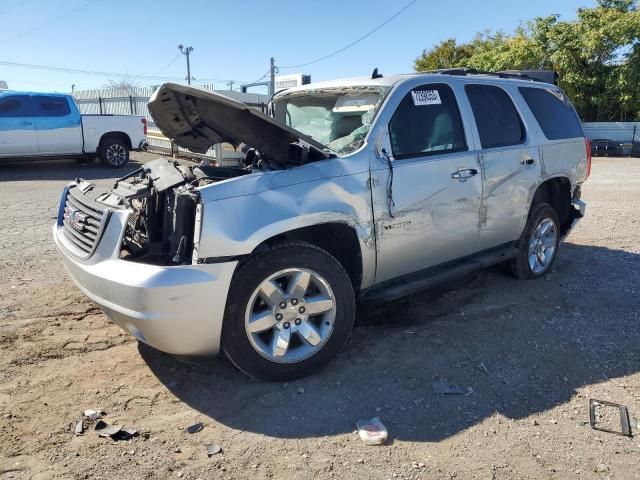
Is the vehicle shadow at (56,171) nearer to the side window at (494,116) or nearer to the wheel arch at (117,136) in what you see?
the wheel arch at (117,136)

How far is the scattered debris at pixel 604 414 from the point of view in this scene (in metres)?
3.00

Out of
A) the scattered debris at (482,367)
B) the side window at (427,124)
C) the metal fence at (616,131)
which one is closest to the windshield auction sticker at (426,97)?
the side window at (427,124)

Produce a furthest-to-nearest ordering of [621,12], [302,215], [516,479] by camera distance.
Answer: [621,12] < [302,215] < [516,479]

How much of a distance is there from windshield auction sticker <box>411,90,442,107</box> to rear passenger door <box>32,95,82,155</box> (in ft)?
40.7

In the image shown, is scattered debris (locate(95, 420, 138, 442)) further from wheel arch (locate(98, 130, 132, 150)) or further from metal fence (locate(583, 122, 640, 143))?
metal fence (locate(583, 122, 640, 143))

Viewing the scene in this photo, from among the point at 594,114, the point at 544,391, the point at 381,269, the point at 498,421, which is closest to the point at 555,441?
the point at 498,421

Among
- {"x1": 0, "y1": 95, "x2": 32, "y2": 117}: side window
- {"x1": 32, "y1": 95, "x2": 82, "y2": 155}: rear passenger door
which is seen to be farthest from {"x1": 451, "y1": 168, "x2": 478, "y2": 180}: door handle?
{"x1": 0, "y1": 95, "x2": 32, "y2": 117}: side window

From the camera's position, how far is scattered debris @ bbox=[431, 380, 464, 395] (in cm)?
336

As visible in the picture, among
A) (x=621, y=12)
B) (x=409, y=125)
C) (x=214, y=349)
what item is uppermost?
(x=621, y=12)

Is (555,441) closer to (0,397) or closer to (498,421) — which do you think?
(498,421)

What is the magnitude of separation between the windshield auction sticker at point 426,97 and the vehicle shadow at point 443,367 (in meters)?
1.77

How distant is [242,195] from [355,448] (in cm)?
154

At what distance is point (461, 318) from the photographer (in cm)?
449

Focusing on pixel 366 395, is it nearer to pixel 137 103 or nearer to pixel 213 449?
pixel 213 449
